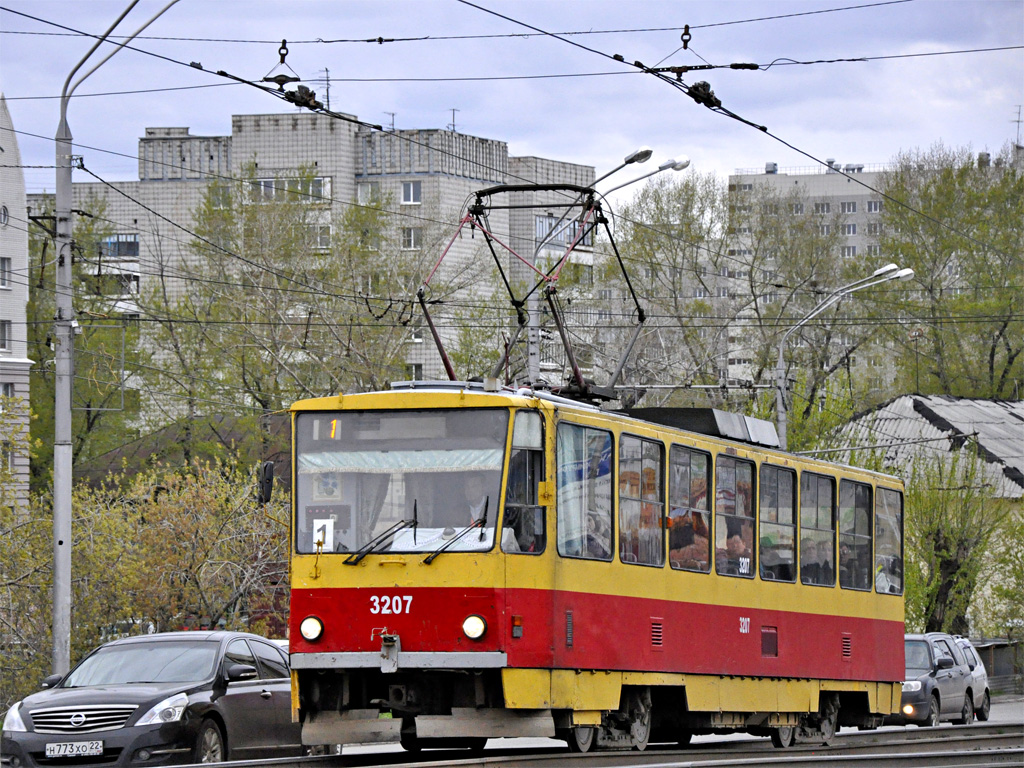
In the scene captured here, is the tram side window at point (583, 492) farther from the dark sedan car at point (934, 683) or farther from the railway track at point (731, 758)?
the dark sedan car at point (934, 683)

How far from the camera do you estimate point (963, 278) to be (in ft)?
191

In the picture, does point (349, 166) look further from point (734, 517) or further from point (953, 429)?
point (734, 517)

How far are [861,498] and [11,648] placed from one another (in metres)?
12.6

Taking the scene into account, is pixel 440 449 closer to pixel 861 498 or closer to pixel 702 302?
pixel 861 498

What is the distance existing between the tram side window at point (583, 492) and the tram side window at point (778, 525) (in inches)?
127

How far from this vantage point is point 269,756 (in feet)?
49.8

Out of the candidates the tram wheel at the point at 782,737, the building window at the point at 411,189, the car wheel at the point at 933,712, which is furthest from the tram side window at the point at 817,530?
the building window at the point at 411,189

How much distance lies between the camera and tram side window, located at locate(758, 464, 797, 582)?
635 inches

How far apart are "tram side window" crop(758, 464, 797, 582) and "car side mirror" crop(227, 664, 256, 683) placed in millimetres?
4967

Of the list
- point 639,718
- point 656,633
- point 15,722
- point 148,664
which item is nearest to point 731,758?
point 639,718

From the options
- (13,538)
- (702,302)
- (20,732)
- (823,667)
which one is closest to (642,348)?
(702,302)

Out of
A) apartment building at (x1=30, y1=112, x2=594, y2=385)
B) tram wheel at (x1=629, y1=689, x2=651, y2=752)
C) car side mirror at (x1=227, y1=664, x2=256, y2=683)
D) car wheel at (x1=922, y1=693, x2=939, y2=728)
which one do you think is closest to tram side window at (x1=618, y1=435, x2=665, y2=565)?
tram wheel at (x1=629, y1=689, x2=651, y2=752)

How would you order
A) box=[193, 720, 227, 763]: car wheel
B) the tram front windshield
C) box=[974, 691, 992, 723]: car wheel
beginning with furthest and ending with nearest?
1. box=[974, 691, 992, 723]: car wheel
2. box=[193, 720, 227, 763]: car wheel
3. the tram front windshield

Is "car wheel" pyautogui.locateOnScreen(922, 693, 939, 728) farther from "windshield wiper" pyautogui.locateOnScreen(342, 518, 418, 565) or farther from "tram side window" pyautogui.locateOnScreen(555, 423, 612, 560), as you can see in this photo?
"windshield wiper" pyautogui.locateOnScreen(342, 518, 418, 565)
